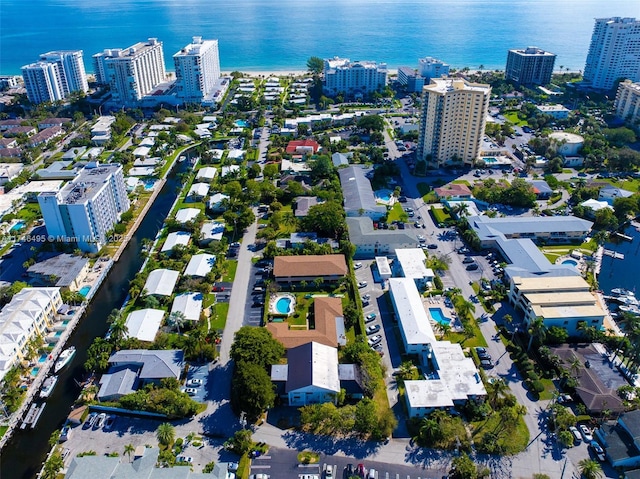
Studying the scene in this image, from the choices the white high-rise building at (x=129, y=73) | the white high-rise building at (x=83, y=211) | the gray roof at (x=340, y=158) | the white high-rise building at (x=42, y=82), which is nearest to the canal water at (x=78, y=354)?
the white high-rise building at (x=83, y=211)

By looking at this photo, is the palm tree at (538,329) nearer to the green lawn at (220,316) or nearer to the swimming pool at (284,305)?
the swimming pool at (284,305)

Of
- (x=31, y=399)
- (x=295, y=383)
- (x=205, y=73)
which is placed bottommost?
(x=31, y=399)

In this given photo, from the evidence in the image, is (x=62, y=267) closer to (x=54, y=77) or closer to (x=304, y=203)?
(x=304, y=203)

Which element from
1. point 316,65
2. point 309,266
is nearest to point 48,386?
point 309,266

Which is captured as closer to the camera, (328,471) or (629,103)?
(328,471)

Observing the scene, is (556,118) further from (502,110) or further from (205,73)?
(205,73)

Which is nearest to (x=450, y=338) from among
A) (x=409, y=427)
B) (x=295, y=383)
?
(x=409, y=427)

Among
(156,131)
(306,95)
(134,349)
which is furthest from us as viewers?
(306,95)
